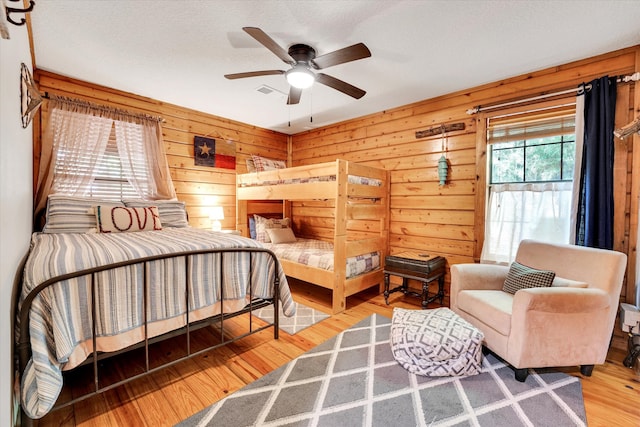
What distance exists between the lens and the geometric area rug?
4.94ft

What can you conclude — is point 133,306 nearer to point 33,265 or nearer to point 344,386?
Answer: point 33,265

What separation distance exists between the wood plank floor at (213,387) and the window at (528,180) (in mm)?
1123

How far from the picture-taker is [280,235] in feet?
13.6

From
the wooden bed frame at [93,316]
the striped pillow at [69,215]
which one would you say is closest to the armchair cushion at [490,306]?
the wooden bed frame at [93,316]

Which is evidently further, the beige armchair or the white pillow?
the white pillow

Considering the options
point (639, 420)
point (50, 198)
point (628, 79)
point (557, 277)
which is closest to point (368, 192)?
point (557, 277)

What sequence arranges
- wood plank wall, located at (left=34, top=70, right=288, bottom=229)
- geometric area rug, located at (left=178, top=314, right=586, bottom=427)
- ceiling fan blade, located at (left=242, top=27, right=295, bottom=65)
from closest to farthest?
geometric area rug, located at (left=178, top=314, right=586, bottom=427)
ceiling fan blade, located at (left=242, top=27, right=295, bottom=65)
wood plank wall, located at (left=34, top=70, right=288, bottom=229)

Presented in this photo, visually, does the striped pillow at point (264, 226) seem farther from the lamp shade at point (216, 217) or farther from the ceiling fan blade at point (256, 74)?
the ceiling fan blade at point (256, 74)

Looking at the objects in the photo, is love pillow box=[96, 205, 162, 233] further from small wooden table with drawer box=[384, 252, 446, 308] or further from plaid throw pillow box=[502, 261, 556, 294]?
plaid throw pillow box=[502, 261, 556, 294]

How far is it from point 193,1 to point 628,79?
11.1 ft

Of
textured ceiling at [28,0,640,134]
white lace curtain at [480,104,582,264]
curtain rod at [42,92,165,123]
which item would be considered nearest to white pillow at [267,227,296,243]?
textured ceiling at [28,0,640,134]

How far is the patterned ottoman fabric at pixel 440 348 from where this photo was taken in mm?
1868

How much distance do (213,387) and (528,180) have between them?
329 cm

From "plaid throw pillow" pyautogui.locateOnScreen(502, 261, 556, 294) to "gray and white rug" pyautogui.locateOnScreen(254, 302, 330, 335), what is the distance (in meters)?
1.65
